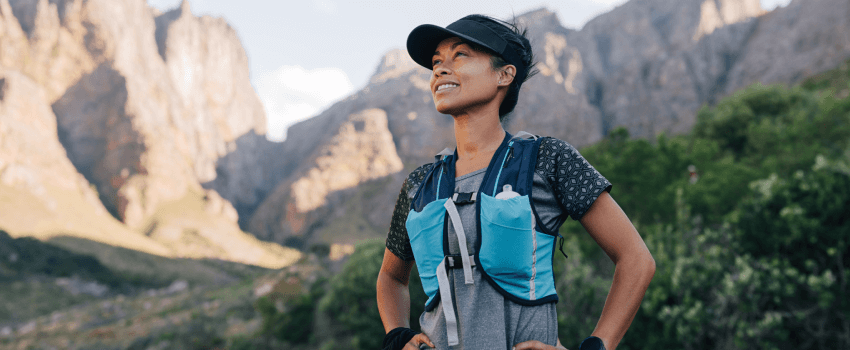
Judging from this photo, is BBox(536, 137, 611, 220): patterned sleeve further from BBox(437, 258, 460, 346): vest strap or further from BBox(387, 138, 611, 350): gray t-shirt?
BBox(437, 258, 460, 346): vest strap

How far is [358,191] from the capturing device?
99.2 metres

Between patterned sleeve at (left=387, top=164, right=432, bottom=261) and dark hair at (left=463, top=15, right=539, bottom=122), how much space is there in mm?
501

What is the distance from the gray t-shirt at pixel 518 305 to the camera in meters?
1.66

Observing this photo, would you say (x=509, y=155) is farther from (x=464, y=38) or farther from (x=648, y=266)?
(x=648, y=266)

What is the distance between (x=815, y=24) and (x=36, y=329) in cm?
11437

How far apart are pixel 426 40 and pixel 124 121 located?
352 ft

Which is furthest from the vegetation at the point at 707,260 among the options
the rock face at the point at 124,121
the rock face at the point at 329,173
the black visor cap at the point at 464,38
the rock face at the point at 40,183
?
the rock face at the point at 329,173

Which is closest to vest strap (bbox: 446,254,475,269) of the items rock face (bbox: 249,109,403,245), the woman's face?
the woman's face

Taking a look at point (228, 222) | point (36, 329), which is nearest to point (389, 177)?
point (228, 222)

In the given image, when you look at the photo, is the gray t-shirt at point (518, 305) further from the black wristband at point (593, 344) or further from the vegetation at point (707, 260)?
the vegetation at point (707, 260)

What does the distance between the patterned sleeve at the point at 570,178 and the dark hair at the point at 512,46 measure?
44 cm

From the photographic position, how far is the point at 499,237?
1.62 metres

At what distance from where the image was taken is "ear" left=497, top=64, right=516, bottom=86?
205 centimetres

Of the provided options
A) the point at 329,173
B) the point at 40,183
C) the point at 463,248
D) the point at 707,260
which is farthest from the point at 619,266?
the point at 329,173
